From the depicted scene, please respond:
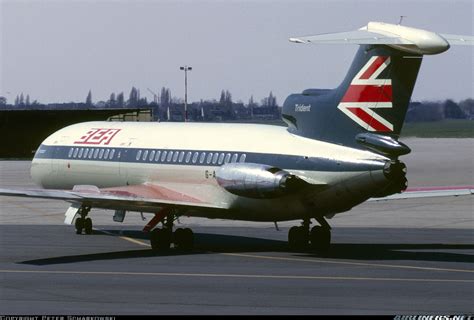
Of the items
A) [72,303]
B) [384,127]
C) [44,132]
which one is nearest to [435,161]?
[44,132]

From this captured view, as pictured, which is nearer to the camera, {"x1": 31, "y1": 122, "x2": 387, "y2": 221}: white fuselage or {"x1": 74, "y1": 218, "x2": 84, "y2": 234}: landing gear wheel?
{"x1": 31, "y1": 122, "x2": 387, "y2": 221}: white fuselage

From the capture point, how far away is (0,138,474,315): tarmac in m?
24.4

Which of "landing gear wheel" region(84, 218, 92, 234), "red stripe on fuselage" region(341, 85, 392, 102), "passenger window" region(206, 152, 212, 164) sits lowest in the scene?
"landing gear wheel" region(84, 218, 92, 234)

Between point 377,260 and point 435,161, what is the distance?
207ft

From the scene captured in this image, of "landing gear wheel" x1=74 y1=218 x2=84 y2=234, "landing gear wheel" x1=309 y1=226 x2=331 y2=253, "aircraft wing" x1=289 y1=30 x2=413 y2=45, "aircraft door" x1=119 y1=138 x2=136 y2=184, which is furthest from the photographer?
"landing gear wheel" x1=74 y1=218 x2=84 y2=234

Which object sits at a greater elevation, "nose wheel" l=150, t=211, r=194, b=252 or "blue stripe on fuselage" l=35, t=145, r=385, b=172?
Result: "blue stripe on fuselage" l=35, t=145, r=385, b=172

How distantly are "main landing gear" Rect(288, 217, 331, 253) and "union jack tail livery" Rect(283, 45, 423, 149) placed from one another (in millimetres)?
3144

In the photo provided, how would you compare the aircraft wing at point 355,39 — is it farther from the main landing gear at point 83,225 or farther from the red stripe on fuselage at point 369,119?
the main landing gear at point 83,225

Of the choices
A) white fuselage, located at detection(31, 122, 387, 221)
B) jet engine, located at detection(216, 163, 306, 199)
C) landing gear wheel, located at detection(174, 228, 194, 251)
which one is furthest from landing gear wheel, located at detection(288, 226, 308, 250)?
landing gear wheel, located at detection(174, 228, 194, 251)

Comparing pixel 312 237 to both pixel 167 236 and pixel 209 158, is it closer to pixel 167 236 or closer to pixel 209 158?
pixel 209 158

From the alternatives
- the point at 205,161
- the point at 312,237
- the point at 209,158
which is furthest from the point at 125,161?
the point at 312,237

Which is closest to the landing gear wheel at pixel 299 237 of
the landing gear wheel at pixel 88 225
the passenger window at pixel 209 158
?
the passenger window at pixel 209 158

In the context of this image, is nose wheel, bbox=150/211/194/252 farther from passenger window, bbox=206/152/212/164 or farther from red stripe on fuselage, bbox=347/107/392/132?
red stripe on fuselage, bbox=347/107/392/132

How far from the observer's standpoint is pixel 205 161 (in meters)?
36.4
